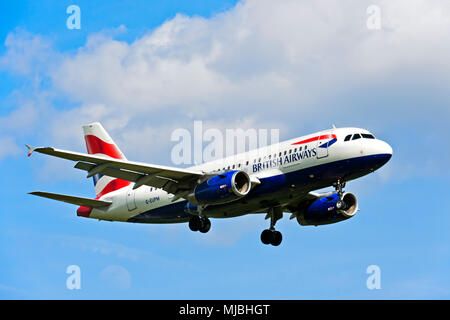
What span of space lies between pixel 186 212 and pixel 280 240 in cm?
713

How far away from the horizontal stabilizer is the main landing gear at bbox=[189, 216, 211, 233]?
25.9 ft

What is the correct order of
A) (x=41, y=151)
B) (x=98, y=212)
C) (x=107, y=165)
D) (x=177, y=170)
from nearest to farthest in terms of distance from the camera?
(x=41, y=151)
(x=107, y=165)
(x=177, y=170)
(x=98, y=212)

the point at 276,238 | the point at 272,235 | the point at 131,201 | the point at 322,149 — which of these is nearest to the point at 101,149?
the point at 131,201

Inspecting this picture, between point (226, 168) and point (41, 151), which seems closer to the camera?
point (41, 151)

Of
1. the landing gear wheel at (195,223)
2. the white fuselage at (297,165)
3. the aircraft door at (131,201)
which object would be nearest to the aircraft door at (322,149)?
the white fuselage at (297,165)

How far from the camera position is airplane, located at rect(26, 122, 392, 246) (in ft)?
145

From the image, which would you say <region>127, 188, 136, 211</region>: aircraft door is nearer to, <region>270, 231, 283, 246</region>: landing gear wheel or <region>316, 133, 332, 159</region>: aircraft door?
<region>270, 231, 283, 246</region>: landing gear wheel

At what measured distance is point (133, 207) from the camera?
53.1 m

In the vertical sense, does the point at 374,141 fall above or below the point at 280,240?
above

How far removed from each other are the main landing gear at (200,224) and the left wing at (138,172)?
2.07 m

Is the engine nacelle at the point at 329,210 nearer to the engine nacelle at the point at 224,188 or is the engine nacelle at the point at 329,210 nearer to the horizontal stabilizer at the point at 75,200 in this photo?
the engine nacelle at the point at 224,188

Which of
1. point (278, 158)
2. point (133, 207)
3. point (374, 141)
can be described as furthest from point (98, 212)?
point (374, 141)

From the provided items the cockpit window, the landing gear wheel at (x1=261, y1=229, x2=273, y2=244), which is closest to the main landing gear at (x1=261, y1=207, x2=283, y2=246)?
the landing gear wheel at (x1=261, y1=229, x2=273, y2=244)

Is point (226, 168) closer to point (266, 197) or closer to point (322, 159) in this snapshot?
point (266, 197)
